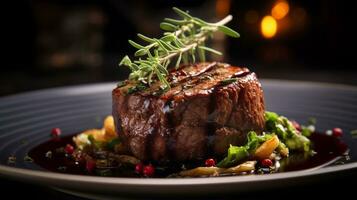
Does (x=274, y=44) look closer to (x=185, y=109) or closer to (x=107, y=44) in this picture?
(x=107, y=44)

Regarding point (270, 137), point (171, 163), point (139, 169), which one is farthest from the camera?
point (270, 137)

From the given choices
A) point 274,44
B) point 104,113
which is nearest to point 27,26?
point 274,44

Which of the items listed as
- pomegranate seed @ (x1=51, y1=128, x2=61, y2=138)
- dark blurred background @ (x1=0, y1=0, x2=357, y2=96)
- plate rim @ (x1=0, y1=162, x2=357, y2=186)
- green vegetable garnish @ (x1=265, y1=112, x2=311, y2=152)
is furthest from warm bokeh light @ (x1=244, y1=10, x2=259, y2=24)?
plate rim @ (x1=0, y1=162, x2=357, y2=186)

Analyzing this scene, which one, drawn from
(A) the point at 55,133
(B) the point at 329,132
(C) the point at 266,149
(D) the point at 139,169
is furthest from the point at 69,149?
(B) the point at 329,132

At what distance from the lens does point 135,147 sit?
3.15 metres

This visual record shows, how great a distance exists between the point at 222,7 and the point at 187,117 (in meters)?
6.18

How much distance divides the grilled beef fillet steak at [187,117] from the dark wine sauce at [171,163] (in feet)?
0.35

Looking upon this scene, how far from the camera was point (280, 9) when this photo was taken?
858cm

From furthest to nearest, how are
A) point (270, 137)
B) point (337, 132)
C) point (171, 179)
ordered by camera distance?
point (337, 132) → point (270, 137) → point (171, 179)

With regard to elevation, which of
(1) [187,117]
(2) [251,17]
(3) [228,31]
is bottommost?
(1) [187,117]

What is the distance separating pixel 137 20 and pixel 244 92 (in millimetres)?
6136

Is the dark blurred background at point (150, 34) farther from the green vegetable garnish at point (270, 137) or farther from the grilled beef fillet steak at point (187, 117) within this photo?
the grilled beef fillet steak at point (187, 117)

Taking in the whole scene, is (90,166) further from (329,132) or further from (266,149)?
(329,132)

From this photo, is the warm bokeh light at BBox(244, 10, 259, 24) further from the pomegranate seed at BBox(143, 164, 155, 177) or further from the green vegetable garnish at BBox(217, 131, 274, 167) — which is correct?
the pomegranate seed at BBox(143, 164, 155, 177)
